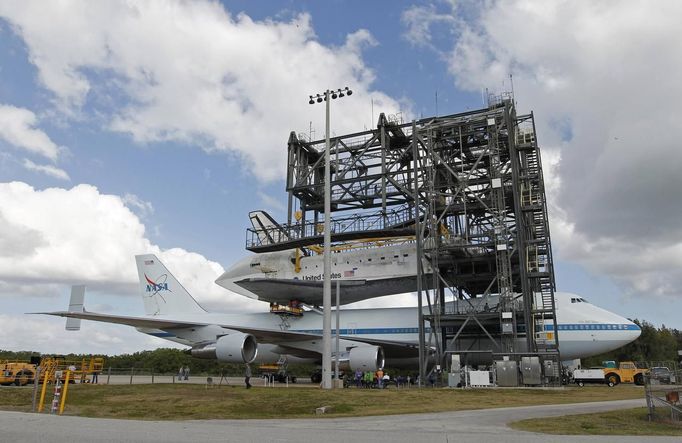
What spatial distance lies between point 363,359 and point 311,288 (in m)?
9.99

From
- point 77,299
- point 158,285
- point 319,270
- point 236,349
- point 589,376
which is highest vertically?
point 319,270

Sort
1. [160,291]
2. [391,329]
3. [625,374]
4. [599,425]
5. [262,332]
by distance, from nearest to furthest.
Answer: [599,425] → [262,332] → [391,329] → [625,374] → [160,291]

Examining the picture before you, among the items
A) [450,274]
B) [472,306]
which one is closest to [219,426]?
[472,306]

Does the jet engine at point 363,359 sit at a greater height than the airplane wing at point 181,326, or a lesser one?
lesser

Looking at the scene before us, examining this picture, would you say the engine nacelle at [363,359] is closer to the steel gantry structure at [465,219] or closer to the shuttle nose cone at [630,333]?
the steel gantry structure at [465,219]

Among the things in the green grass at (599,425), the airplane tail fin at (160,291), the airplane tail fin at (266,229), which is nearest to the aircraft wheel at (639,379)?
the green grass at (599,425)

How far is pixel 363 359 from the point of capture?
28.9 metres

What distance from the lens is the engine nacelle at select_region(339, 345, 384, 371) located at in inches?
1131

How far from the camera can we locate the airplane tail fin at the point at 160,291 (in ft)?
139

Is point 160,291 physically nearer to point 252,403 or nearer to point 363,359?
point 363,359

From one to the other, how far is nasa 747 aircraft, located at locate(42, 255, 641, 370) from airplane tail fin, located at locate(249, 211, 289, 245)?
567 centimetres

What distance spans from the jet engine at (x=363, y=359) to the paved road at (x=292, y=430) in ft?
46.3

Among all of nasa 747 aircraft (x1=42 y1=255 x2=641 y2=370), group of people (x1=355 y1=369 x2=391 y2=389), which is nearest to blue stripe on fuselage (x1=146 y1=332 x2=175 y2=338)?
nasa 747 aircraft (x1=42 y1=255 x2=641 y2=370)

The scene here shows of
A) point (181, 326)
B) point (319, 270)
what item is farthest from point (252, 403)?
point (319, 270)
